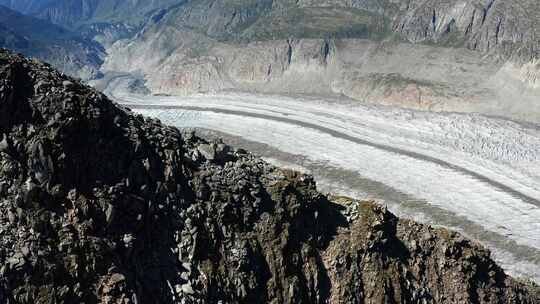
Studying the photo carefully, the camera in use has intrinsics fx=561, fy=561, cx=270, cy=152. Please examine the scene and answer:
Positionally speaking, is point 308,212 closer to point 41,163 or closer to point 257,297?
point 257,297

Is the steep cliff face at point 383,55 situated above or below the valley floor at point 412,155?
above

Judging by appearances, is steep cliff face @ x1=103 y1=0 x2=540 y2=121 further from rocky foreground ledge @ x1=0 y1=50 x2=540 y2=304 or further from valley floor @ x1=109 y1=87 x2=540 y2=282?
rocky foreground ledge @ x1=0 y1=50 x2=540 y2=304

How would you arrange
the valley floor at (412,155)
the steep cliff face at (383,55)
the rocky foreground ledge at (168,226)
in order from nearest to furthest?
the rocky foreground ledge at (168,226) → the valley floor at (412,155) → the steep cliff face at (383,55)

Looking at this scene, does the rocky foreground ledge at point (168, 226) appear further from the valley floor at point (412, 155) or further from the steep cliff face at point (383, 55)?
the steep cliff face at point (383, 55)

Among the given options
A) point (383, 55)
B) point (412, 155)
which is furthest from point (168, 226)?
point (383, 55)

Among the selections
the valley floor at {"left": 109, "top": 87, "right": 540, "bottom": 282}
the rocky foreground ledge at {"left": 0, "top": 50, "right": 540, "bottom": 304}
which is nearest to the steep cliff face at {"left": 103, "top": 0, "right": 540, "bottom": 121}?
the valley floor at {"left": 109, "top": 87, "right": 540, "bottom": 282}

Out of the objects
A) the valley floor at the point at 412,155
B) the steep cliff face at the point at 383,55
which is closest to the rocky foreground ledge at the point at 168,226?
the valley floor at the point at 412,155

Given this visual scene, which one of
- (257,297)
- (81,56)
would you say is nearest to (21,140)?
(257,297)

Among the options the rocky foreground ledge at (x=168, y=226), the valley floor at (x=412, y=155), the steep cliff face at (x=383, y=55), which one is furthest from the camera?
the steep cliff face at (x=383, y=55)
